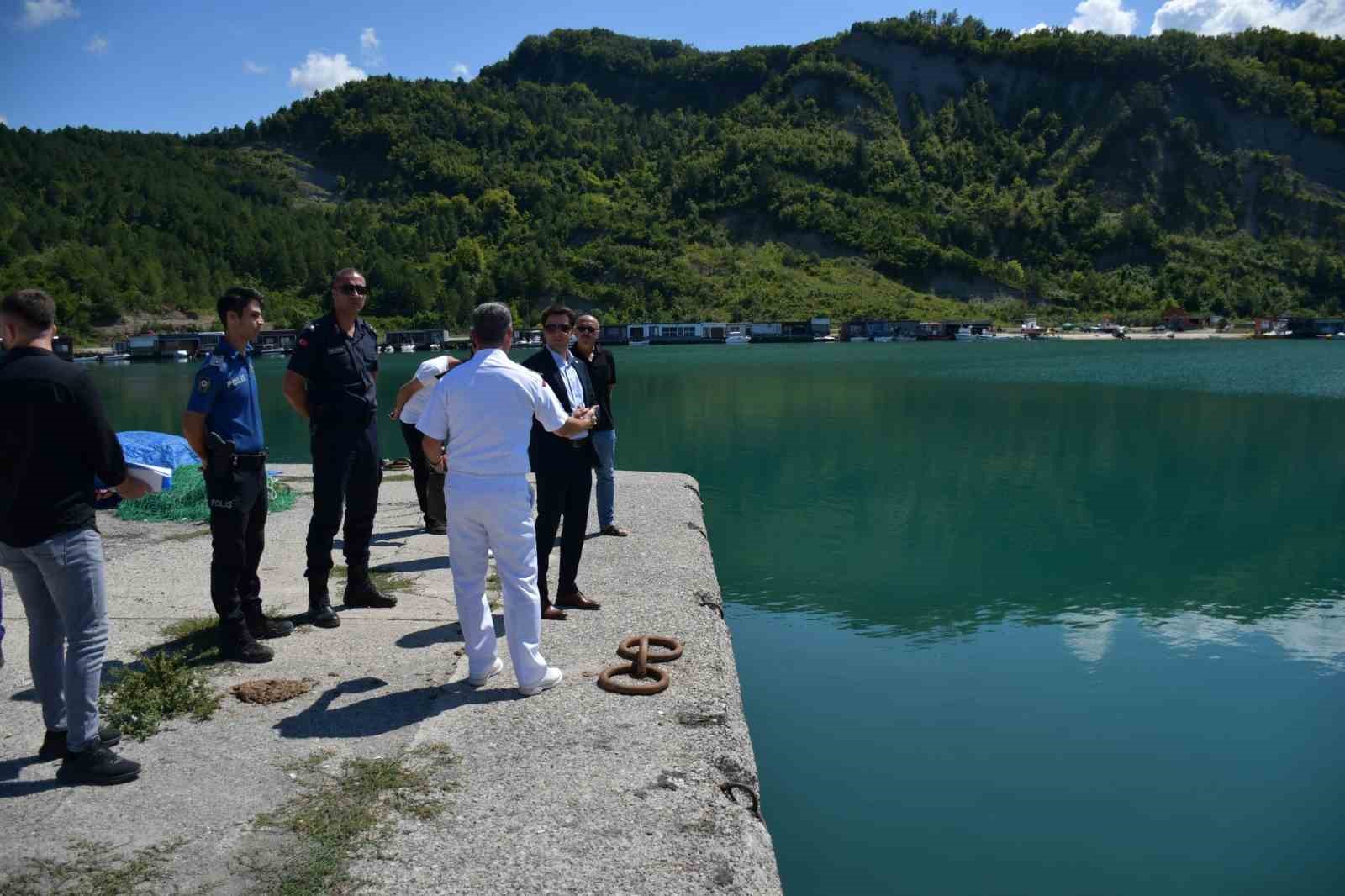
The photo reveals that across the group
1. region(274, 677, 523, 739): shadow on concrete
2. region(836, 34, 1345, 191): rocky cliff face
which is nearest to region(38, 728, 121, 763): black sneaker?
region(274, 677, 523, 739): shadow on concrete

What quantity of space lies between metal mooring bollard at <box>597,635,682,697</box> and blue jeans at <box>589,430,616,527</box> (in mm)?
3260

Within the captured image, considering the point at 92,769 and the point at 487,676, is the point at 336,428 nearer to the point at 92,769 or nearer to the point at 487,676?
the point at 487,676

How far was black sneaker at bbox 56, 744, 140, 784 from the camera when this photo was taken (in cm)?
441

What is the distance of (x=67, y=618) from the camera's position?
4301mm

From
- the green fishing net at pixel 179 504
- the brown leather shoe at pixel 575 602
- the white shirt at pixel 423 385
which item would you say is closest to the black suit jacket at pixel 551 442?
the white shirt at pixel 423 385

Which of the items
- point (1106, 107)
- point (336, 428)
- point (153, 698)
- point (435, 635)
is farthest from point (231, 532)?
point (1106, 107)

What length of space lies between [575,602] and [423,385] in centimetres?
232

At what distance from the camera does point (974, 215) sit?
165 meters

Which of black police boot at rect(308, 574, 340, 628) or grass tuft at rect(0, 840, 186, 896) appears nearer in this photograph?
grass tuft at rect(0, 840, 186, 896)

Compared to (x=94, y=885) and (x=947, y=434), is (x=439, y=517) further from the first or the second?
(x=947, y=434)

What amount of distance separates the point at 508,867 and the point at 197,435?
3.45 meters

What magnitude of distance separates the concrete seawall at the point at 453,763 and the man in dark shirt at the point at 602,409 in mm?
2165

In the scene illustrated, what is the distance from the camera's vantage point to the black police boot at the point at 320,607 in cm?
673

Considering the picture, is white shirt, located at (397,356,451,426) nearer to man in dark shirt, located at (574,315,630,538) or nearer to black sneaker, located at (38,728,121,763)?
man in dark shirt, located at (574,315,630,538)
